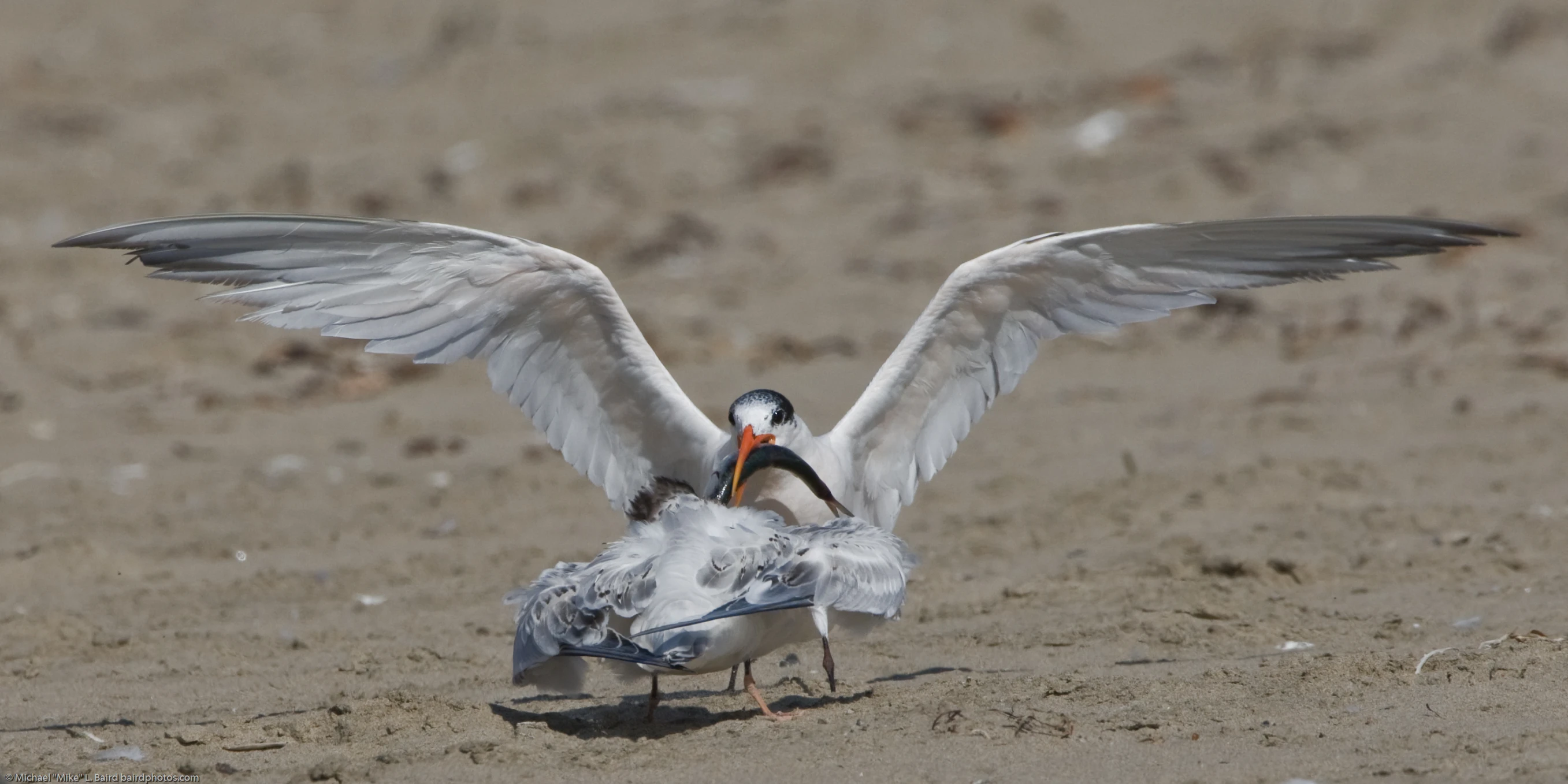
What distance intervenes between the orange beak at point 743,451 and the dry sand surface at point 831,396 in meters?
0.50

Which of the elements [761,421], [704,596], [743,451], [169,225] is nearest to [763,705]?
[704,596]

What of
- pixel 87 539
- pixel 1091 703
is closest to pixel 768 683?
pixel 1091 703

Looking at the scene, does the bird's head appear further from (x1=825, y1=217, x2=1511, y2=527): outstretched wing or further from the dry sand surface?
the dry sand surface

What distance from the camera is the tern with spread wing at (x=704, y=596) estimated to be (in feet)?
12.6

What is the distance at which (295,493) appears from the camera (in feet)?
21.7

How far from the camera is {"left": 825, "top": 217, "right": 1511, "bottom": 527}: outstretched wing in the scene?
4609 mm

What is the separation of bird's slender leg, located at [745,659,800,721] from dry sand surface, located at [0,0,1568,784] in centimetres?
13

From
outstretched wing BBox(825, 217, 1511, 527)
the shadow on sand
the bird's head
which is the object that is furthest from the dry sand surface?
the bird's head

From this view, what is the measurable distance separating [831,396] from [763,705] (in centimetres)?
371

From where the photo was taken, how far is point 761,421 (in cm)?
470

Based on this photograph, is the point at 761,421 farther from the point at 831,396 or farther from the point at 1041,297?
the point at 831,396

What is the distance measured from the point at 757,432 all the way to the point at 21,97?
11.0m

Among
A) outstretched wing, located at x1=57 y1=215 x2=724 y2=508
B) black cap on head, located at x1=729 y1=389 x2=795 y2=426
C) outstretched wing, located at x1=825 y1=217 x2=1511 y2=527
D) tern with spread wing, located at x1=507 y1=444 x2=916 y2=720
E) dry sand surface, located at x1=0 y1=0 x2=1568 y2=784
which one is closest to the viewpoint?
tern with spread wing, located at x1=507 y1=444 x2=916 y2=720

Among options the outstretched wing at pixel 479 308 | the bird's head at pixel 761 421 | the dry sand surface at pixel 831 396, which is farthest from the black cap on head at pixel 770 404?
the dry sand surface at pixel 831 396
